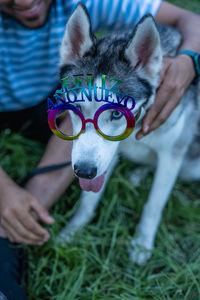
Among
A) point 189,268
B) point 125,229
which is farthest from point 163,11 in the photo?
point 189,268

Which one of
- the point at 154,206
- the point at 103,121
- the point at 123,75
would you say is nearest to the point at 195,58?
the point at 123,75

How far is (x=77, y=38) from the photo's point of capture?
1.76 metres

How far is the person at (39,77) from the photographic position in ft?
7.14

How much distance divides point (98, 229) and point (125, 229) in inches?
10.6

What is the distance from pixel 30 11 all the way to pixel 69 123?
1.23 metres

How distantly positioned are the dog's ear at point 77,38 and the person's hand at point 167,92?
0.59 m

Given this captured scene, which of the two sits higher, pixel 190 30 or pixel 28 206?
pixel 190 30

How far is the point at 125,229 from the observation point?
9.40ft

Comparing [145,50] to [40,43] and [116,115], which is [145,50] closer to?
[116,115]

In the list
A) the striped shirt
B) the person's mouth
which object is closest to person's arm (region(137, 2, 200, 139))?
the striped shirt

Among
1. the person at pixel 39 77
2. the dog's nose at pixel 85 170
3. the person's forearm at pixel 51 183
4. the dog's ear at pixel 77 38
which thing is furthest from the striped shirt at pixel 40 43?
the dog's nose at pixel 85 170

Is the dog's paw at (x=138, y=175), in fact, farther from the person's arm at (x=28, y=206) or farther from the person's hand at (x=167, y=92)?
the person's hand at (x=167, y=92)

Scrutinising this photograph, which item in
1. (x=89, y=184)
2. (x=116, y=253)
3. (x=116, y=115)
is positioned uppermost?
(x=116, y=115)

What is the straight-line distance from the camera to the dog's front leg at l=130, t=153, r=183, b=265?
2.53 meters
